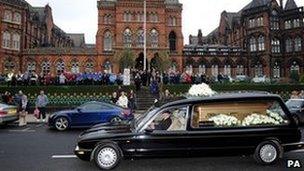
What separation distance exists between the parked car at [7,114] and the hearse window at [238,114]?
12.4 metres

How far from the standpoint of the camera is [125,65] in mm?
60906

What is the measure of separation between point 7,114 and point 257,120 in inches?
530

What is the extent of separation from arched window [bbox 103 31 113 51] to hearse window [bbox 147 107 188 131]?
60.0 metres

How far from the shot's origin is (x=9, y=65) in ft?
207

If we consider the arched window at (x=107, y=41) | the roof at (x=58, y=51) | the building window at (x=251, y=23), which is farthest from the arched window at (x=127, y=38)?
the building window at (x=251, y=23)

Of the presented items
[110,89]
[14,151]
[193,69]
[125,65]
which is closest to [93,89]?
[110,89]

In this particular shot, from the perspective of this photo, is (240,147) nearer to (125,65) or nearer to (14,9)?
(125,65)

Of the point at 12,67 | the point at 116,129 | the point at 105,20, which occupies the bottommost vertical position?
the point at 116,129

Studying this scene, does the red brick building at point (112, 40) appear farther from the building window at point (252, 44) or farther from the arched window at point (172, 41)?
the building window at point (252, 44)

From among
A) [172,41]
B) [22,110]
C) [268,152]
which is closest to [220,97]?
[268,152]

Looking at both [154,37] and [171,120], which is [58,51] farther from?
[171,120]

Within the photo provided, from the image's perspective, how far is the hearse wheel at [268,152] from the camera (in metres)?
9.97

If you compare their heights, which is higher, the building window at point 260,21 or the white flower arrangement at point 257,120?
the building window at point 260,21

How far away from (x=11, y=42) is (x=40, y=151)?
54214mm
